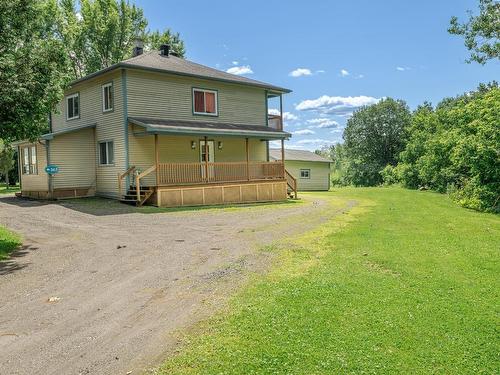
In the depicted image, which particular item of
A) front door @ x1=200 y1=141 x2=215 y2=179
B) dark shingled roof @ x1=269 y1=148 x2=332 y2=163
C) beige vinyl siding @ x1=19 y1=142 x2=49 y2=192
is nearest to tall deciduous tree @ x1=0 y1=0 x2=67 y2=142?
beige vinyl siding @ x1=19 y1=142 x2=49 y2=192

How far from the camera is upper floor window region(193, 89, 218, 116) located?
22.3 m

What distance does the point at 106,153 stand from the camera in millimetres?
21188

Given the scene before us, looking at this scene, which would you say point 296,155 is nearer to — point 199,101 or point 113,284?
point 199,101

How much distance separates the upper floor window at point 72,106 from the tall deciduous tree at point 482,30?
61.2 ft

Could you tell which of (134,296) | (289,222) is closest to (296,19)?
(289,222)

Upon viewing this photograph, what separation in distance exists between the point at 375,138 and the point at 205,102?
133 feet

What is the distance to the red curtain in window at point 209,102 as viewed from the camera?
74.6 ft

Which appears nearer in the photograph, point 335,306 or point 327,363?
point 327,363

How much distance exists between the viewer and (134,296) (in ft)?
20.4

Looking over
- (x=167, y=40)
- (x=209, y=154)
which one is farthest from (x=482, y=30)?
(x=167, y=40)

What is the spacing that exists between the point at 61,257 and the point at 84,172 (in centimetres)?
1349

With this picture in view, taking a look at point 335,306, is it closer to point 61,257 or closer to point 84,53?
point 61,257

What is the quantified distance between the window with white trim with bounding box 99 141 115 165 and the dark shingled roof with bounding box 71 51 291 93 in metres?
3.33

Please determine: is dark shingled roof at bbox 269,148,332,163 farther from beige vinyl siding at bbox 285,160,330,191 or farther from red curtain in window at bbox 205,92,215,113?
red curtain in window at bbox 205,92,215,113
